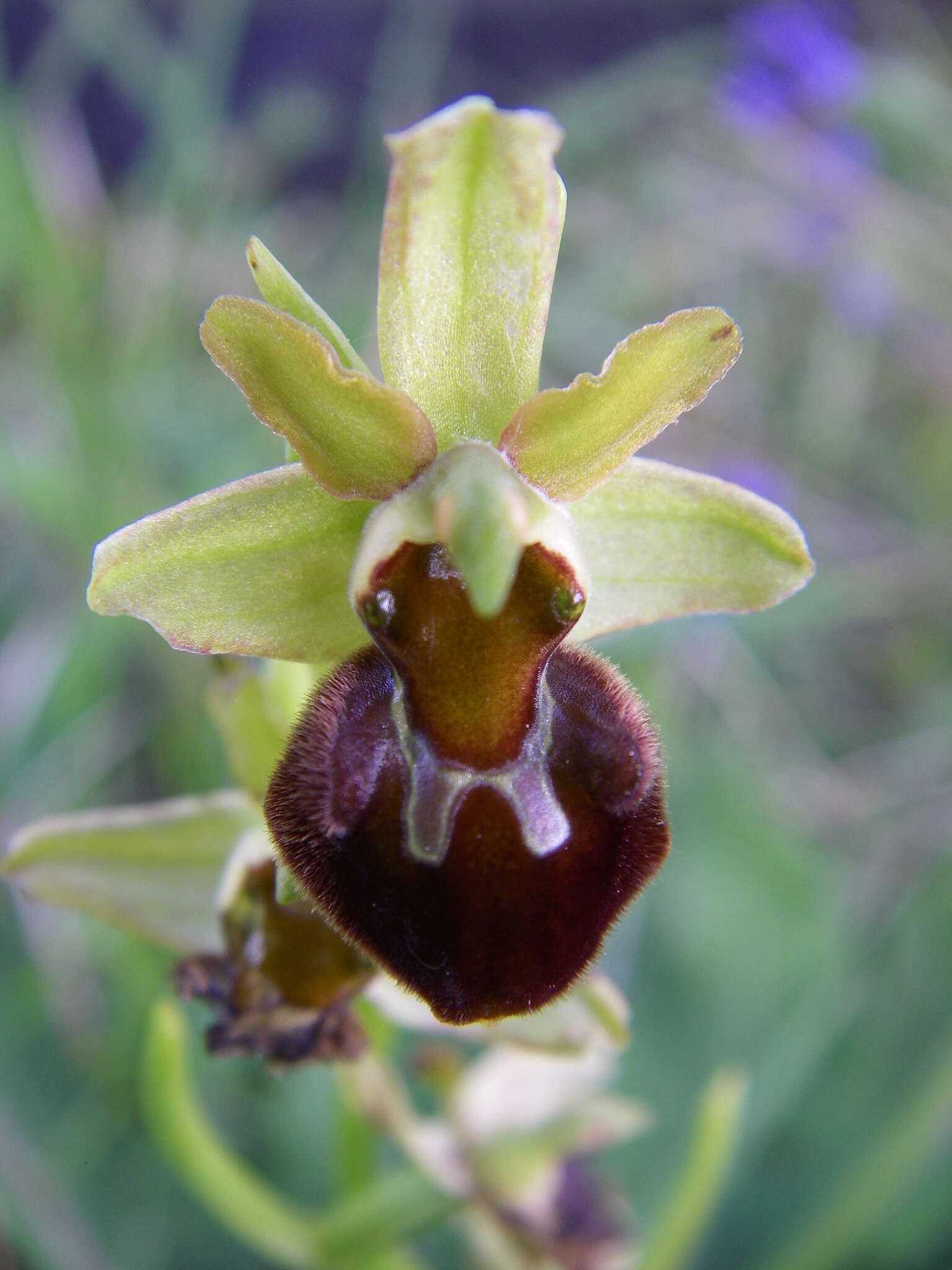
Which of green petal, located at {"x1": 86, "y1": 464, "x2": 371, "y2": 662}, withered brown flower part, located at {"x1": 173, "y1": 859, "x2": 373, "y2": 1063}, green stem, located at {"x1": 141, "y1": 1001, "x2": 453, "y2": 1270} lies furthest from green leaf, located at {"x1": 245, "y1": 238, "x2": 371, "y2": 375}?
green stem, located at {"x1": 141, "y1": 1001, "x2": 453, "y2": 1270}

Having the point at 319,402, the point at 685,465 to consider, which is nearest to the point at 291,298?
the point at 319,402

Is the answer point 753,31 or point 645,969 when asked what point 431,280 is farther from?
point 753,31

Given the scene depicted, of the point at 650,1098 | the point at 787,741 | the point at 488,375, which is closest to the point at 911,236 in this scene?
the point at 787,741

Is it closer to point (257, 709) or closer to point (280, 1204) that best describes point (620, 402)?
point (257, 709)

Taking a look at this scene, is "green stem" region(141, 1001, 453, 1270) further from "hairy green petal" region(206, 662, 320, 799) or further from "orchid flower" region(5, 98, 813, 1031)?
"orchid flower" region(5, 98, 813, 1031)

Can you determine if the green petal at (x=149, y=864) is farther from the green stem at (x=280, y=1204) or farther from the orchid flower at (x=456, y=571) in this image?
the orchid flower at (x=456, y=571)
